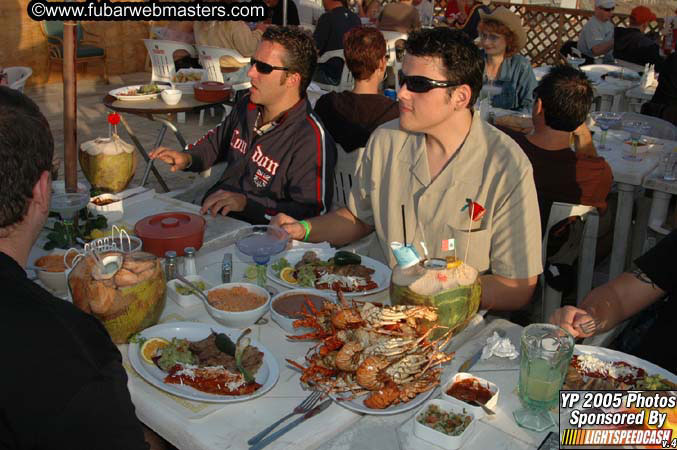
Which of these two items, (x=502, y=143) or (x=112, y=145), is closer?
(x=502, y=143)

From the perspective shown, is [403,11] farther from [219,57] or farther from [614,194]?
[614,194]

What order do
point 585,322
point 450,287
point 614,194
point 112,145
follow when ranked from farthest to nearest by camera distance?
point 614,194, point 112,145, point 585,322, point 450,287

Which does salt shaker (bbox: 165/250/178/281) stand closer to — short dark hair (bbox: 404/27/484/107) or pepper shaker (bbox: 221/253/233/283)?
pepper shaker (bbox: 221/253/233/283)

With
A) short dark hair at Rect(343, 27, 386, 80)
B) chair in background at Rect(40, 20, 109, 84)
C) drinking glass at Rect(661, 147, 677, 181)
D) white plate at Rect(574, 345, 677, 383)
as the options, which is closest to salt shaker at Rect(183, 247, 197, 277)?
white plate at Rect(574, 345, 677, 383)

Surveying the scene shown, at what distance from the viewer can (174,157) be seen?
4.02m

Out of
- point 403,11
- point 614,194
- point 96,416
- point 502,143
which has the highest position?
point 403,11

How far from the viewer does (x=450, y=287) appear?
6.99 ft

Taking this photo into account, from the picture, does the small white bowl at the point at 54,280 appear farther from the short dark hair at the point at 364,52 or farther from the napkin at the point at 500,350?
the short dark hair at the point at 364,52

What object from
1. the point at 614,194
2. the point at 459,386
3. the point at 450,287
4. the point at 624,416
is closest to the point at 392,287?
the point at 450,287

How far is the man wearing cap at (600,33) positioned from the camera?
995 centimetres

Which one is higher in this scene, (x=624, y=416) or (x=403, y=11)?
(x=403, y=11)

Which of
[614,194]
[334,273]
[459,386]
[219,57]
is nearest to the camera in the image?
[459,386]

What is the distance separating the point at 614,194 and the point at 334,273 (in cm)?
365

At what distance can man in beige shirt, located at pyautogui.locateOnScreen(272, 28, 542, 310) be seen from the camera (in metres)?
2.68
